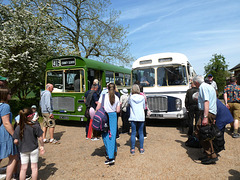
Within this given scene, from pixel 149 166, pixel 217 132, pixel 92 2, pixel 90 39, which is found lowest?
pixel 149 166

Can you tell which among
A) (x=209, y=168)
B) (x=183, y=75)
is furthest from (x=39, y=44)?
(x=209, y=168)

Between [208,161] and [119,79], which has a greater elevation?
[119,79]

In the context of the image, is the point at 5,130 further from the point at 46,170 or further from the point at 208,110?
the point at 208,110

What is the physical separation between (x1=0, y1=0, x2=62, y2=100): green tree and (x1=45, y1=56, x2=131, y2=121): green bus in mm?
3260

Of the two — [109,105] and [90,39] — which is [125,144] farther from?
[90,39]

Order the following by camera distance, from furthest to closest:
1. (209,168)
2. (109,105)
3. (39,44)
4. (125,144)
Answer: (39,44) < (125,144) < (109,105) < (209,168)

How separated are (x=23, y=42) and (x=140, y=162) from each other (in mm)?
10149

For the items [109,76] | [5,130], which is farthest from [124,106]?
[5,130]

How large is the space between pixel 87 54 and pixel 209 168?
1779 centimetres

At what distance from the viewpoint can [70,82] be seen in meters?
8.53

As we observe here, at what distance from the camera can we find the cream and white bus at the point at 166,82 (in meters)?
7.51

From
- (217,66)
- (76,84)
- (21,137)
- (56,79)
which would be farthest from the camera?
(217,66)

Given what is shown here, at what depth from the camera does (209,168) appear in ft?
13.2

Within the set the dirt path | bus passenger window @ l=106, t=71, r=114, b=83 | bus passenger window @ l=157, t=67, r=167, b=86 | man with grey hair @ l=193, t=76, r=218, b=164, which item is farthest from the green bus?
man with grey hair @ l=193, t=76, r=218, b=164
